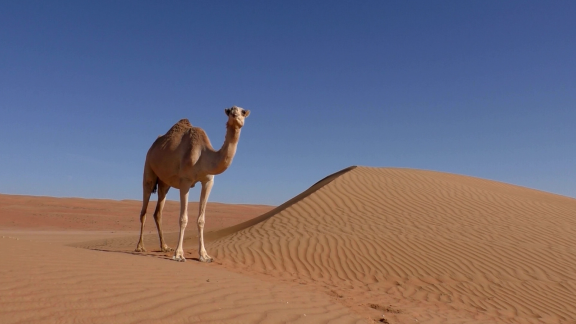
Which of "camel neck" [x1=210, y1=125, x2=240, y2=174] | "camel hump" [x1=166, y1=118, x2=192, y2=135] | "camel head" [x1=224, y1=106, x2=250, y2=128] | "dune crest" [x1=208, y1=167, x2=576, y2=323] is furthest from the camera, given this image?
"camel hump" [x1=166, y1=118, x2=192, y2=135]

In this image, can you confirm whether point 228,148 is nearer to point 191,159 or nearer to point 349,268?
point 191,159

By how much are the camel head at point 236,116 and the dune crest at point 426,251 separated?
2964 mm

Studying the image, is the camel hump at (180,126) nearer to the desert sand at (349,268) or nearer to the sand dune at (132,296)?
the desert sand at (349,268)

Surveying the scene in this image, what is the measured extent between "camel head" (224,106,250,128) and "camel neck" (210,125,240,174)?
10 centimetres

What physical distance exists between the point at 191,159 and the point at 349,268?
407 centimetres

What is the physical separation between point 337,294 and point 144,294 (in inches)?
140

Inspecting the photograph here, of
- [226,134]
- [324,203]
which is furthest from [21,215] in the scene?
[226,134]

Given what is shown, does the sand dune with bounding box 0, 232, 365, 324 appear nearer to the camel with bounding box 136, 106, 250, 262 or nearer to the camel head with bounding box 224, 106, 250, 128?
the camel with bounding box 136, 106, 250, 262

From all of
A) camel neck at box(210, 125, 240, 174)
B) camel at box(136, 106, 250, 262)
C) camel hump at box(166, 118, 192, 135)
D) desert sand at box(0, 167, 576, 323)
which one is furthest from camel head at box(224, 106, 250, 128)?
desert sand at box(0, 167, 576, 323)

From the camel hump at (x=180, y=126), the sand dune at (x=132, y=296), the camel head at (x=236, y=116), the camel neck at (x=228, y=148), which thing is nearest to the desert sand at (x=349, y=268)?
the sand dune at (x=132, y=296)

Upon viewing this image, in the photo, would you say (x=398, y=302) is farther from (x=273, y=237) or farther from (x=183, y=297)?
(x=273, y=237)

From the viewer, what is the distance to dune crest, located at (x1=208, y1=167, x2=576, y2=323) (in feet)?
23.7

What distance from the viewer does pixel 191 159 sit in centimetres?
834

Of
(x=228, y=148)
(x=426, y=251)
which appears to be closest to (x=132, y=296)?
(x=228, y=148)
